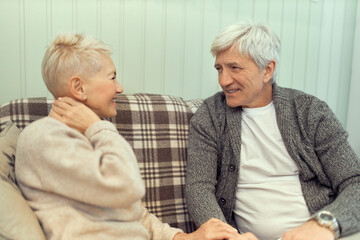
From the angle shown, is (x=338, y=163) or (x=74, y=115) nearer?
(x=74, y=115)

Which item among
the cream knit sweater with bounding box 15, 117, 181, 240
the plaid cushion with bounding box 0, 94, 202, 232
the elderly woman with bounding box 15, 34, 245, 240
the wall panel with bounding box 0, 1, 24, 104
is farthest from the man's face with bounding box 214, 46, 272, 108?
the wall panel with bounding box 0, 1, 24, 104

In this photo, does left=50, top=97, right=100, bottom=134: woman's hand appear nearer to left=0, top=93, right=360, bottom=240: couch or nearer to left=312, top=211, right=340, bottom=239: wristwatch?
left=0, top=93, right=360, bottom=240: couch

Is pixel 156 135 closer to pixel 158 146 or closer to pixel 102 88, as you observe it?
pixel 158 146

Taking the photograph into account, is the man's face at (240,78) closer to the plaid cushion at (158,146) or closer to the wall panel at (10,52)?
the plaid cushion at (158,146)

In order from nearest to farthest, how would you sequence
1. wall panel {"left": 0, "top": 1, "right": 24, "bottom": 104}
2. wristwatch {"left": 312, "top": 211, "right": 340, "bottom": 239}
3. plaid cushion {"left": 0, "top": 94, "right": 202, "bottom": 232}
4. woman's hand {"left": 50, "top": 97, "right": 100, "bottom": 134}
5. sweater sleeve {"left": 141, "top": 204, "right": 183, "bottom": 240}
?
woman's hand {"left": 50, "top": 97, "right": 100, "bottom": 134}
wristwatch {"left": 312, "top": 211, "right": 340, "bottom": 239}
sweater sleeve {"left": 141, "top": 204, "right": 183, "bottom": 240}
plaid cushion {"left": 0, "top": 94, "right": 202, "bottom": 232}
wall panel {"left": 0, "top": 1, "right": 24, "bottom": 104}

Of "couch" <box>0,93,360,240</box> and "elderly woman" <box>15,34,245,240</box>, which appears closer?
"elderly woman" <box>15,34,245,240</box>

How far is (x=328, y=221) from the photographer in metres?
1.17

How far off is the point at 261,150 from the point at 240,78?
34cm

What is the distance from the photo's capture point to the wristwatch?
1156 millimetres

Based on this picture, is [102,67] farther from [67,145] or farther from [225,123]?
[225,123]

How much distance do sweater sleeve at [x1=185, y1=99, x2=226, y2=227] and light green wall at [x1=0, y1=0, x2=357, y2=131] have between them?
0.45 metres

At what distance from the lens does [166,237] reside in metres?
1.26

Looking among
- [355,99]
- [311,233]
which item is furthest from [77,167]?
[355,99]

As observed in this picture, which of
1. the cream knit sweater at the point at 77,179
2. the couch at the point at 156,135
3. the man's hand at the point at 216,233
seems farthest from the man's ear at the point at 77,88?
the man's hand at the point at 216,233
